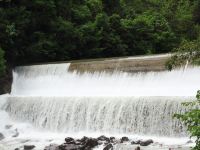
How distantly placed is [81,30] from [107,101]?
11.2m

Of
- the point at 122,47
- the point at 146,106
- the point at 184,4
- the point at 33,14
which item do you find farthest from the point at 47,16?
the point at 184,4

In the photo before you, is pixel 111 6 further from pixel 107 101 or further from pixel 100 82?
pixel 107 101

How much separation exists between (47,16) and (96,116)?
1051 cm

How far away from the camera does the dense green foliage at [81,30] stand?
2588 cm

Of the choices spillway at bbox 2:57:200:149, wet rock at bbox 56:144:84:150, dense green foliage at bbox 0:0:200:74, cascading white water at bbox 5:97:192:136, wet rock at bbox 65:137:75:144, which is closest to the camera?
wet rock at bbox 56:144:84:150

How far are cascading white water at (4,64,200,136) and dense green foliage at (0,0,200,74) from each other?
2.89 meters

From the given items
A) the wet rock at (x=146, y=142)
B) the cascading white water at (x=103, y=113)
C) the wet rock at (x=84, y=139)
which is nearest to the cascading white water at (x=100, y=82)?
the cascading white water at (x=103, y=113)

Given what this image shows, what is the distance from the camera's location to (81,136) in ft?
58.5

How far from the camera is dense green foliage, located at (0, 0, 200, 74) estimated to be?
84.9ft

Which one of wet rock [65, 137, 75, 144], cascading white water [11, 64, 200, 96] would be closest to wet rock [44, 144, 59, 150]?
wet rock [65, 137, 75, 144]

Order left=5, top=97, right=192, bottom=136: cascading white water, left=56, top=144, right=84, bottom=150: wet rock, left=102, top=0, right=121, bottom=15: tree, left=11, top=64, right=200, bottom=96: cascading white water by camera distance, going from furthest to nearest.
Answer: left=102, top=0, right=121, bottom=15: tree
left=11, top=64, right=200, bottom=96: cascading white water
left=5, top=97, right=192, bottom=136: cascading white water
left=56, top=144, right=84, bottom=150: wet rock

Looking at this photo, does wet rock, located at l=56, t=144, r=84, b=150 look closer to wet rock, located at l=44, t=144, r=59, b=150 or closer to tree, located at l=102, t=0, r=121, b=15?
wet rock, located at l=44, t=144, r=59, b=150

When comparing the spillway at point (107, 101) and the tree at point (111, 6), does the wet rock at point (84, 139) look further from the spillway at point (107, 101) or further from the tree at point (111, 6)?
the tree at point (111, 6)

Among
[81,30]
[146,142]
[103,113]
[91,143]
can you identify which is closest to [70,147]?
[91,143]
